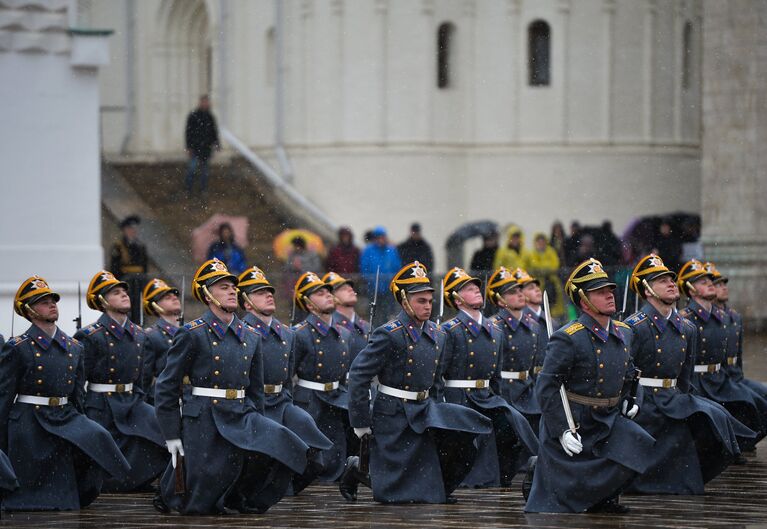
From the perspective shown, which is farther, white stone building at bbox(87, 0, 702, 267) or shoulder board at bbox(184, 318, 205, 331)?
white stone building at bbox(87, 0, 702, 267)

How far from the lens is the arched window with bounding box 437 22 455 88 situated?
44.0 metres

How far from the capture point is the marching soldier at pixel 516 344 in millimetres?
16109

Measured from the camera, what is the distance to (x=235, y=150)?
140 feet

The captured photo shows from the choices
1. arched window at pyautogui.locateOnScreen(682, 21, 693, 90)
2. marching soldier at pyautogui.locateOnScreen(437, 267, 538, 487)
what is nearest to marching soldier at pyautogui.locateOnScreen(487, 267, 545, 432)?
marching soldier at pyautogui.locateOnScreen(437, 267, 538, 487)

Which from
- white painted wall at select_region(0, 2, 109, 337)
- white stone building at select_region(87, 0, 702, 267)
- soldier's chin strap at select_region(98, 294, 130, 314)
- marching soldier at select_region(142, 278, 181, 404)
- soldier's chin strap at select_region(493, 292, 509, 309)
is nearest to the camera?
soldier's chin strap at select_region(98, 294, 130, 314)

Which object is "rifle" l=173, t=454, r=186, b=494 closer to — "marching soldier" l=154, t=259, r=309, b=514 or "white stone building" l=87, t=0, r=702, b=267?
"marching soldier" l=154, t=259, r=309, b=514

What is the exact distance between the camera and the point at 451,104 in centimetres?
4403

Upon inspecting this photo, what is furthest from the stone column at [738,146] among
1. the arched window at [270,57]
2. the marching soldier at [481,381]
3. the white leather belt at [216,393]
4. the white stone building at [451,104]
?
the white leather belt at [216,393]

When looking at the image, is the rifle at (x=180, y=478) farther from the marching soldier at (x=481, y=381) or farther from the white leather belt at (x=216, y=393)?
the marching soldier at (x=481, y=381)

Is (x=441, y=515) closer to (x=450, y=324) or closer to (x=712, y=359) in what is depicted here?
(x=450, y=324)

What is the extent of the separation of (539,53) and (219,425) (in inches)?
1274

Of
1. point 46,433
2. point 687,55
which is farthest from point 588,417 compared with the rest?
point 687,55

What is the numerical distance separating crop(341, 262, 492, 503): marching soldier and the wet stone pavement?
219 millimetres

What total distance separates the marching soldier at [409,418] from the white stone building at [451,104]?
2898cm
